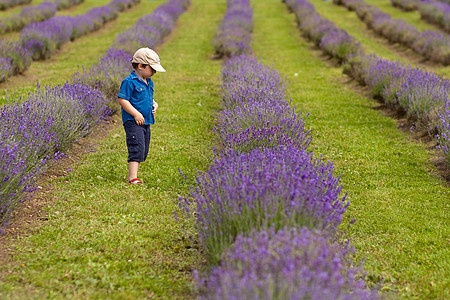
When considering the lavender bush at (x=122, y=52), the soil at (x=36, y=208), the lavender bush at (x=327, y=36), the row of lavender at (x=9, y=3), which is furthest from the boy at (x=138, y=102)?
the row of lavender at (x=9, y=3)

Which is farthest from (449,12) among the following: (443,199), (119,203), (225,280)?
(225,280)

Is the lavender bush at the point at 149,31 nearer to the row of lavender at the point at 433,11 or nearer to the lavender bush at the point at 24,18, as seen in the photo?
the lavender bush at the point at 24,18

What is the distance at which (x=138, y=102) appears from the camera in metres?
4.34

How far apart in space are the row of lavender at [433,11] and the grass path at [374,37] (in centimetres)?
33

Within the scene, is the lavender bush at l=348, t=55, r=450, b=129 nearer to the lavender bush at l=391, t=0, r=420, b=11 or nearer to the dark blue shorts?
the dark blue shorts

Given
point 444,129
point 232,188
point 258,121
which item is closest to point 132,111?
point 258,121

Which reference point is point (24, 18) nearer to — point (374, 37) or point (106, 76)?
point (106, 76)

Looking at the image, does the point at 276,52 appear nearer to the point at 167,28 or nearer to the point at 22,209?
the point at 167,28

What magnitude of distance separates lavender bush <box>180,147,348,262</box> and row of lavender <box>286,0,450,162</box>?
8.69 ft

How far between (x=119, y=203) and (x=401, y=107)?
17.0ft

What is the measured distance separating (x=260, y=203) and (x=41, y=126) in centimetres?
267

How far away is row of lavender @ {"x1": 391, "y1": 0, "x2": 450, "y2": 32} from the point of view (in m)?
15.4

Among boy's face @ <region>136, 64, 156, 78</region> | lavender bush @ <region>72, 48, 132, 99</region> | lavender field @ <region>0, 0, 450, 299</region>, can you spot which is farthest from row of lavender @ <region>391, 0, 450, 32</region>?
boy's face @ <region>136, 64, 156, 78</region>

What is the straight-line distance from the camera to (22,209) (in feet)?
12.6
